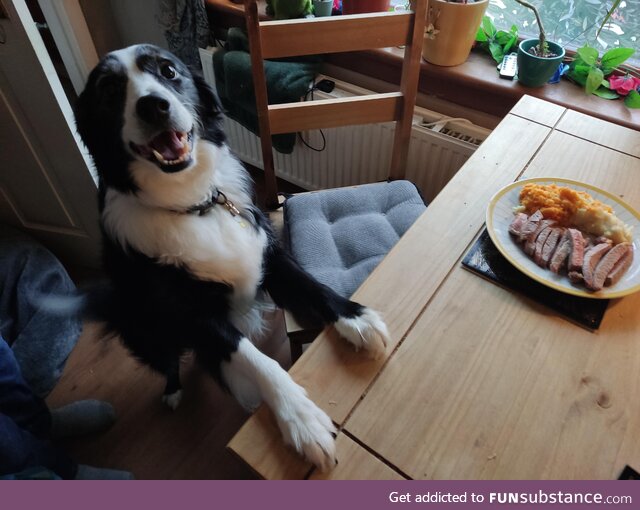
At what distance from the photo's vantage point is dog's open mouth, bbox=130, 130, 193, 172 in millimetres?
894

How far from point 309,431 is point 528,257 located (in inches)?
20.0

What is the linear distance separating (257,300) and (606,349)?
770 mm

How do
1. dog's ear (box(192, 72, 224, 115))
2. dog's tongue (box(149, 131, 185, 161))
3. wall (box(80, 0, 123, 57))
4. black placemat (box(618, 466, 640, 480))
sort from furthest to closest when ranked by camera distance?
wall (box(80, 0, 123, 57))
dog's ear (box(192, 72, 224, 115))
dog's tongue (box(149, 131, 185, 161))
black placemat (box(618, 466, 640, 480))

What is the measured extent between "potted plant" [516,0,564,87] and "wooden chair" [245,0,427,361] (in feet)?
1.57

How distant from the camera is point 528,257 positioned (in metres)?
0.81

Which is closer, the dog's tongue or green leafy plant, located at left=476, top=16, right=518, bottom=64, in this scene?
the dog's tongue

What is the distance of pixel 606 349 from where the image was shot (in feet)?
2.31

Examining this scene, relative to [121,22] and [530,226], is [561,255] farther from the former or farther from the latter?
[121,22]

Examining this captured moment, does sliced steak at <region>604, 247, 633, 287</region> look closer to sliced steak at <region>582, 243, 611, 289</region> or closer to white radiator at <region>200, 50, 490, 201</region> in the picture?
sliced steak at <region>582, 243, 611, 289</region>

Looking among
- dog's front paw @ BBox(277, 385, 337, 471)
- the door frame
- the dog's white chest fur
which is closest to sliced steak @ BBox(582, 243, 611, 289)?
dog's front paw @ BBox(277, 385, 337, 471)

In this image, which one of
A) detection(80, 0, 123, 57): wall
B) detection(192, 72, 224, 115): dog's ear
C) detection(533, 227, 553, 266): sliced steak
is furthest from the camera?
detection(80, 0, 123, 57): wall

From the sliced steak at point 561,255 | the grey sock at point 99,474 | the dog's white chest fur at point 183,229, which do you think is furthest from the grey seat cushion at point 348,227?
the grey sock at point 99,474

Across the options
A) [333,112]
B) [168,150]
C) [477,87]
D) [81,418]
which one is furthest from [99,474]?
[477,87]

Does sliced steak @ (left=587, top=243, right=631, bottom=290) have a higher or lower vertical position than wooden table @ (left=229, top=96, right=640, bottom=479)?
higher
